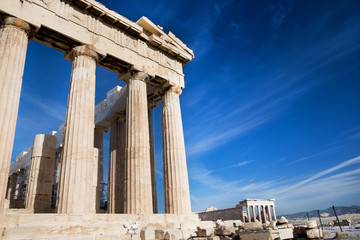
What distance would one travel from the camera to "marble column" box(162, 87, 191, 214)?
→ 51.5 ft

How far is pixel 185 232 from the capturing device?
12008mm

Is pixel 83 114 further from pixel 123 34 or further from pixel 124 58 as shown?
pixel 123 34

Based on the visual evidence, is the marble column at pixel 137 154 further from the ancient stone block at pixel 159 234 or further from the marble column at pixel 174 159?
Answer: the marble column at pixel 174 159

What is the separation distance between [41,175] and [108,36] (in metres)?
10.4

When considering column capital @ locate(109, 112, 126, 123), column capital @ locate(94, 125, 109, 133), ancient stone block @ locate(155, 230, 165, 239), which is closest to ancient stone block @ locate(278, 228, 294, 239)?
ancient stone block @ locate(155, 230, 165, 239)

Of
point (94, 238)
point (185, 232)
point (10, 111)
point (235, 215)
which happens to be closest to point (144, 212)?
point (185, 232)

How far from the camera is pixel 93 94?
13406mm

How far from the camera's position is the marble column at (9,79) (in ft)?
32.1

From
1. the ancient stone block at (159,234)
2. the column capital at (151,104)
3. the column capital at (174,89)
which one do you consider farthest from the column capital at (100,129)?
the ancient stone block at (159,234)

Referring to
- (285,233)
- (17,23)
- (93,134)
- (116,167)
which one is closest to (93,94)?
(93,134)

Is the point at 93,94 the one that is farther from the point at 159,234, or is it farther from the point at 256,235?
the point at 256,235

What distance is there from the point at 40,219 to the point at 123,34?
11.3 metres

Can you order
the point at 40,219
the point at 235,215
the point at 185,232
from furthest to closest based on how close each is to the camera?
the point at 235,215 < the point at 185,232 < the point at 40,219

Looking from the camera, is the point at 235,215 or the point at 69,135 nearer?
the point at 69,135
